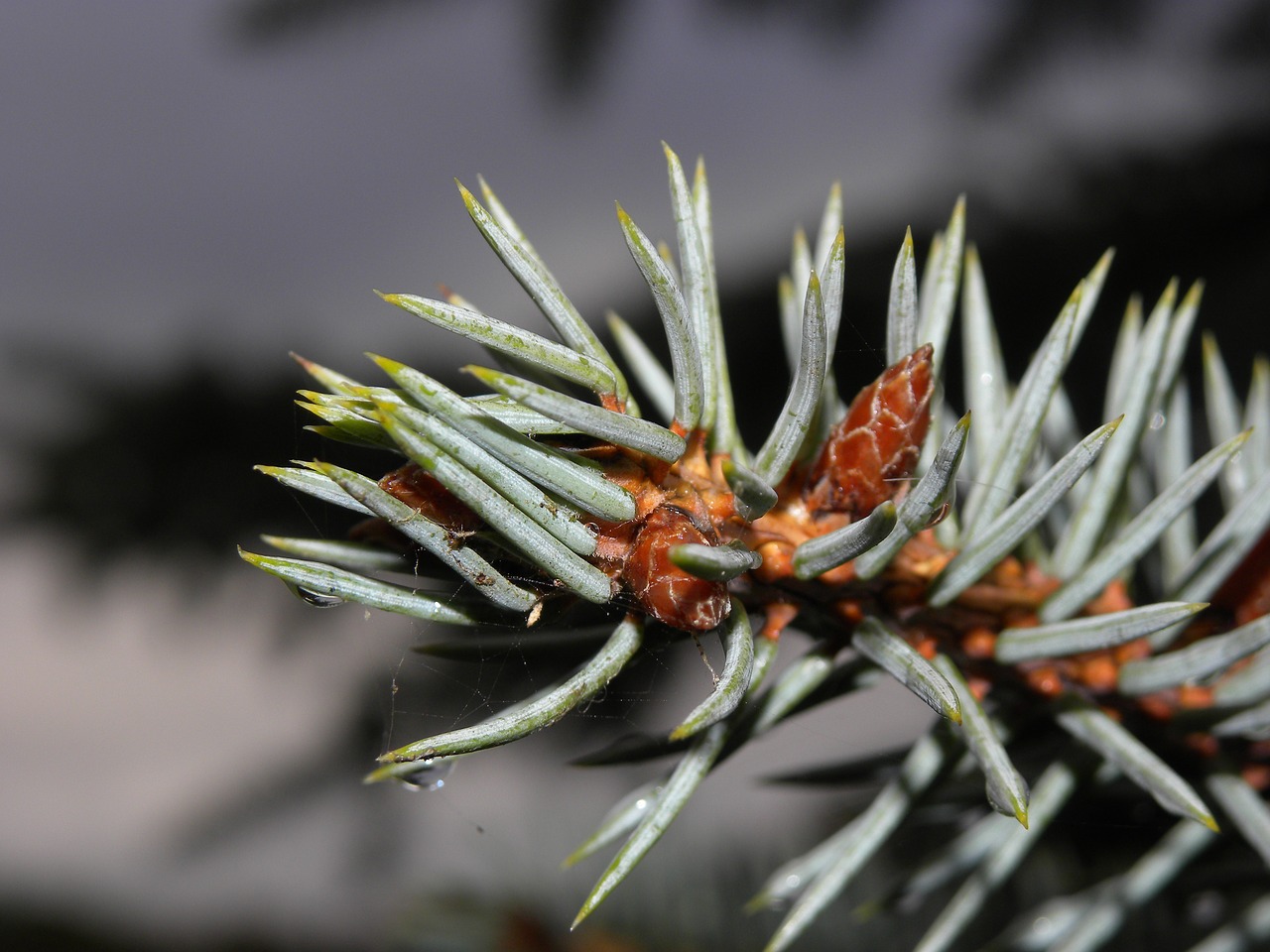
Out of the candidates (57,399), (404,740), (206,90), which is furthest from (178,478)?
(206,90)

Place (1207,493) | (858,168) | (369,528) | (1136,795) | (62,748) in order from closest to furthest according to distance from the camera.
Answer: (369,528), (1136,795), (1207,493), (858,168), (62,748)

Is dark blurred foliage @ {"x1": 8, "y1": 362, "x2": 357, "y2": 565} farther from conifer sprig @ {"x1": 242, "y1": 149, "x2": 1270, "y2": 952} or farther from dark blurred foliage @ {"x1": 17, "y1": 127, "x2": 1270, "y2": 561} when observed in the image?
conifer sprig @ {"x1": 242, "y1": 149, "x2": 1270, "y2": 952}

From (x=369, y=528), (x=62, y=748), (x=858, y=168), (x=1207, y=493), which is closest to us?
(x=369, y=528)

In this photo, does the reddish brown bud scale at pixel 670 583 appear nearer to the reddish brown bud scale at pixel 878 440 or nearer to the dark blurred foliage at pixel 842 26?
the reddish brown bud scale at pixel 878 440

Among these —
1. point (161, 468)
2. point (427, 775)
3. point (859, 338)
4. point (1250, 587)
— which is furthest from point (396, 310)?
point (1250, 587)

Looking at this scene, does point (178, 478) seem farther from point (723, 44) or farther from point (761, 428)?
point (723, 44)
